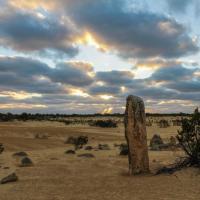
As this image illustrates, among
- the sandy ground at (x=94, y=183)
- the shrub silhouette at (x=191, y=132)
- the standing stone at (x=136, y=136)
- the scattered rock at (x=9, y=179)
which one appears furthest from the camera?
the shrub silhouette at (x=191, y=132)

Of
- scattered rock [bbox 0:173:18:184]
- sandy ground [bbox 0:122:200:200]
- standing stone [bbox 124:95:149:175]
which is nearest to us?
sandy ground [bbox 0:122:200:200]

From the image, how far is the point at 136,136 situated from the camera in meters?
13.5

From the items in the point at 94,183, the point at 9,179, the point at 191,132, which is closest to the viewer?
the point at 94,183

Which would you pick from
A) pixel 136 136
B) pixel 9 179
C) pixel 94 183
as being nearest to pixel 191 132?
pixel 136 136

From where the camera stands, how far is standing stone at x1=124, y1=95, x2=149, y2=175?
13.5m

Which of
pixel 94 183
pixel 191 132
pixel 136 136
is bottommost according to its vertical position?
A: pixel 94 183

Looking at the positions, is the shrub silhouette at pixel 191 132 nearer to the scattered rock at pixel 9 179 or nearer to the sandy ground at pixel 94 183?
the sandy ground at pixel 94 183

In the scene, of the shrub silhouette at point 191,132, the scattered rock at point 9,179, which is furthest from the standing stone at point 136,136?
the scattered rock at point 9,179

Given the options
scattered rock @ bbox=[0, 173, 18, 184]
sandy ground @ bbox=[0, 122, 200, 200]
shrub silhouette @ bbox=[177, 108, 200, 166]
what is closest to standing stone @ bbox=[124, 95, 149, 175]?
sandy ground @ bbox=[0, 122, 200, 200]

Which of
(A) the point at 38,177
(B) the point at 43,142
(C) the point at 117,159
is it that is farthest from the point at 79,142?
(A) the point at 38,177

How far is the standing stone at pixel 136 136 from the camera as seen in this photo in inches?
531

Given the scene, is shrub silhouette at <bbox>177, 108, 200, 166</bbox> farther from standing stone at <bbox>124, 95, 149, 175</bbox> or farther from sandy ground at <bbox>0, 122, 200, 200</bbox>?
standing stone at <bbox>124, 95, 149, 175</bbox>

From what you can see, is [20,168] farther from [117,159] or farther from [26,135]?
[26,135]

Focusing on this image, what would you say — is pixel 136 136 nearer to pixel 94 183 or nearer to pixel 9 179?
pixel 94 183
